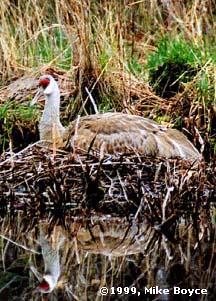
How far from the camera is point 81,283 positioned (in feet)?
19.6

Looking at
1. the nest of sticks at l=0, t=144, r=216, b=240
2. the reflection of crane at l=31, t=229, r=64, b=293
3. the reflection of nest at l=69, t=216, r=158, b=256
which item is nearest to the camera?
the reflection of crane at l=31, t=229, r=64, b=293

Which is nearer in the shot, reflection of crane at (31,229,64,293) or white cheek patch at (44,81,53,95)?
reflection of crane at (31,229,64,293)

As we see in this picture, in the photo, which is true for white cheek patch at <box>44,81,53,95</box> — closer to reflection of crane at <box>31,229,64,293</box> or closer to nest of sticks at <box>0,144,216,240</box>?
nest of sticks at <box>0,144,216,240</box>

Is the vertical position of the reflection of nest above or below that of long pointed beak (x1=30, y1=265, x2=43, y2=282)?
below

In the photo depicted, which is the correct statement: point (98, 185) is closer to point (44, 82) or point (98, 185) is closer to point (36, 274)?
point (44, 82)

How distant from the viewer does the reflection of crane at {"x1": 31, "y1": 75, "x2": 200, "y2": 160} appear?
8.77m

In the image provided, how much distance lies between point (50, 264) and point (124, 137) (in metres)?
2.62

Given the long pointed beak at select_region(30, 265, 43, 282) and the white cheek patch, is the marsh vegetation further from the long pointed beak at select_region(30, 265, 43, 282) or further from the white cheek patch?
the white cheek patch

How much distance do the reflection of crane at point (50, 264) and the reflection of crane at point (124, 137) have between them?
1.67 metres

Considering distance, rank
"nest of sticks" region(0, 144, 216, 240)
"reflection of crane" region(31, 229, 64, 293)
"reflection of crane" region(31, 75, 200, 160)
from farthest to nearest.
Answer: "reflection of crane" region(31, 75, 200, 160), "nest of sticks" region(0, 144, 216, 240), "reflection of crane" region(31, 229, 64, 293)

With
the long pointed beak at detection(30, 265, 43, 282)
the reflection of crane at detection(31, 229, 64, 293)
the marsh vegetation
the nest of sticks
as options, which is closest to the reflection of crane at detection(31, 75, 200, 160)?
the marsh vegetation

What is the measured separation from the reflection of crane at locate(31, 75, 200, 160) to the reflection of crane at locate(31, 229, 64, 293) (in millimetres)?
1665

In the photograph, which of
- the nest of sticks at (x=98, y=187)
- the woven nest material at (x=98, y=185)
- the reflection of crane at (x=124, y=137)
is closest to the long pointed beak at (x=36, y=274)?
the nest of sticks at (x=98, y=187)

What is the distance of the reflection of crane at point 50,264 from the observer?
19.6ft
